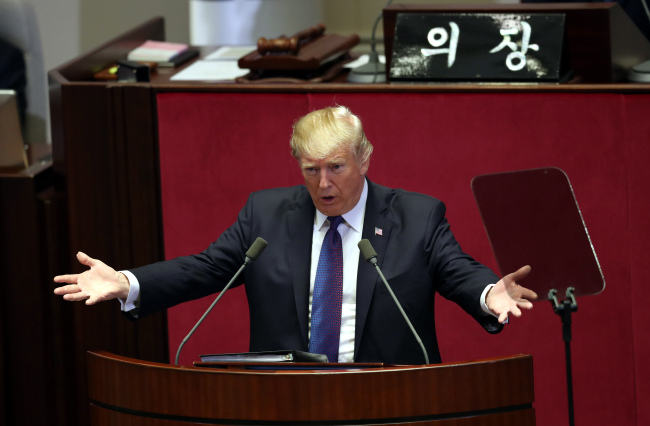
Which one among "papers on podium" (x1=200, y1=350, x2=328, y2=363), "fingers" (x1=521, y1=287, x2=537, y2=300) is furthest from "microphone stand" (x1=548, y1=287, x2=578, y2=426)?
"papers on podium" (x1=200, y1=350, x2=328, y2=363)

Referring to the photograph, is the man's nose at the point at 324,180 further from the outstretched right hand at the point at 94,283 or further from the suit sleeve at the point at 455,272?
the outstretched right hand at the point at 94,283

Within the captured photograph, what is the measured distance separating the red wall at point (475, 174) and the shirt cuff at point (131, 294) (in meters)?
0.90

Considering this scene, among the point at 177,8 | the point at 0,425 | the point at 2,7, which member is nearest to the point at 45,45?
the point at 177,8

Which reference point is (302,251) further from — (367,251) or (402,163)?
(402,163)

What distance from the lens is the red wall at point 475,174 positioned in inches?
124

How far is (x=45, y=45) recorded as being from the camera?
621 centimetres

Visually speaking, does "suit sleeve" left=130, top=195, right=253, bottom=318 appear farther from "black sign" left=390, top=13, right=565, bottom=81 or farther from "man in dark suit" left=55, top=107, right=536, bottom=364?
"black sign" left=390, top=13, right=565, bottom=81

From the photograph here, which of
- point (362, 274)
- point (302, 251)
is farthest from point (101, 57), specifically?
point (362, 274)

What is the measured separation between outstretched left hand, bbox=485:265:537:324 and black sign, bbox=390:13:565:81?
1.02 m

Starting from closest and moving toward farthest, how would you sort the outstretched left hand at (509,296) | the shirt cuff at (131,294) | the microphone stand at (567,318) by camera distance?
the microphone stand at (567,318), the outstretched left hand at (509,296), the shirt cuff at (131,294)

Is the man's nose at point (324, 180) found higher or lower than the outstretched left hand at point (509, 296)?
higher

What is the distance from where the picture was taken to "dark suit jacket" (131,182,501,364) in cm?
→ 258

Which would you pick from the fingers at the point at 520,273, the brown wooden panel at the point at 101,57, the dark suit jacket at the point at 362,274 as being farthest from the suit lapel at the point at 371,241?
the brown wooden panel at the point at 101,57

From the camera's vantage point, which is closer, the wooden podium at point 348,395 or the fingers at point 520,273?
the wooden podium at point 348,395
